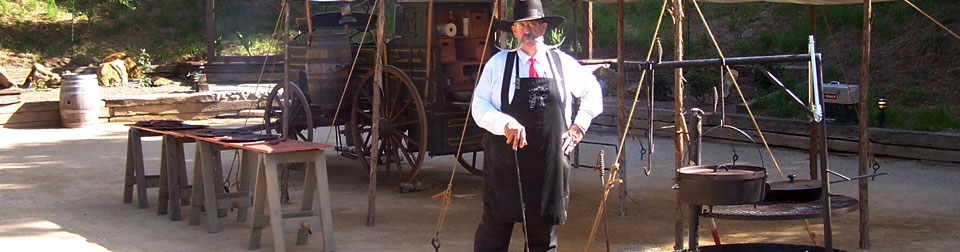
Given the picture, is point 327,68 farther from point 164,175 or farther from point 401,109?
point 164,175

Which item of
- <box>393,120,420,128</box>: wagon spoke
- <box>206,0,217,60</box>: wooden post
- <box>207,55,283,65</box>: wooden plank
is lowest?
<box>393,120,420,128</box>: wagon spoke

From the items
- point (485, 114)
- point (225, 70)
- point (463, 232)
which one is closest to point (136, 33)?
point (225, 70)

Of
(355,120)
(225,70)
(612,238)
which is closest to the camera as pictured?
(612,238)


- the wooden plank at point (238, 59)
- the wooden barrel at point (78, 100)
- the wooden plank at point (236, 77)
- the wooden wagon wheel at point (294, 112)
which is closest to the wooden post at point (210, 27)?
the wooden plank at point (238, 59)

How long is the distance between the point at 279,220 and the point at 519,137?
2032 millimetres

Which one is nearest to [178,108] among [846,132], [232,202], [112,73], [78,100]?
[78,100]

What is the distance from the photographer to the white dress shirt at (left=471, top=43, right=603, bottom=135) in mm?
4484

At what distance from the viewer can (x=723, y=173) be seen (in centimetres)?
403

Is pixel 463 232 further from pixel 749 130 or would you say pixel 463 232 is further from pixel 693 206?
pixel 749 130

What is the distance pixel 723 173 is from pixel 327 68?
4.82m

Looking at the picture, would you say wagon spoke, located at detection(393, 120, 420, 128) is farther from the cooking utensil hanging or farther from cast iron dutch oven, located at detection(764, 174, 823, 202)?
the cooking utensil hanging

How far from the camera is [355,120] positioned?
8.26 metres

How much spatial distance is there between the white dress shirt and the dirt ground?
1.58m

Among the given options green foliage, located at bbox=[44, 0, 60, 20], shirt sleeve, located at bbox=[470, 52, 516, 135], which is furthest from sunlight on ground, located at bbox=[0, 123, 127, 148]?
shirt sleeve, located at bbox=[470, 52, 516, 135]
